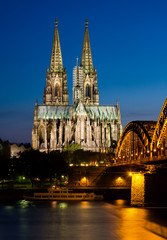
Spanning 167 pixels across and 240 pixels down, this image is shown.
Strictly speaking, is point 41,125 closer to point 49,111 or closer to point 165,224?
point 49,111

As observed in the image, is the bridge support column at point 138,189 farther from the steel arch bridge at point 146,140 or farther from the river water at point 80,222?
the steel arch bridge at point 146,140

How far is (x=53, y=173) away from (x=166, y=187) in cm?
4428

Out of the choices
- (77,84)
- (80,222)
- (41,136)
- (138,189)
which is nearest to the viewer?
(80,222)

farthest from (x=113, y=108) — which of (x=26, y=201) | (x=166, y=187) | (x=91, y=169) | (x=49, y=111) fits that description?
(x=166, y=187)

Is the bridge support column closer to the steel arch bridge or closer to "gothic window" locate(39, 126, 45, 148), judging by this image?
the steel arch bridge

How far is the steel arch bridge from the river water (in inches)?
292

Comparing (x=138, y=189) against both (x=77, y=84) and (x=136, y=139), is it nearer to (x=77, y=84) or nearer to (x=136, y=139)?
(x=136, y=139)

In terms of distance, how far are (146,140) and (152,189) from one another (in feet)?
38.9

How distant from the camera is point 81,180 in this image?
112 meters

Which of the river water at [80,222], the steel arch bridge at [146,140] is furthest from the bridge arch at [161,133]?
the river water at [80,222]

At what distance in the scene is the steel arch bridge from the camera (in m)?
70.9

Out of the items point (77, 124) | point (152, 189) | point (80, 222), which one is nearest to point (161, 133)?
point (152, 189)

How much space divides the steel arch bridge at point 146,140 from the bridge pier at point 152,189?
2598mm

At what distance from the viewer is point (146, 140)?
266 feet
